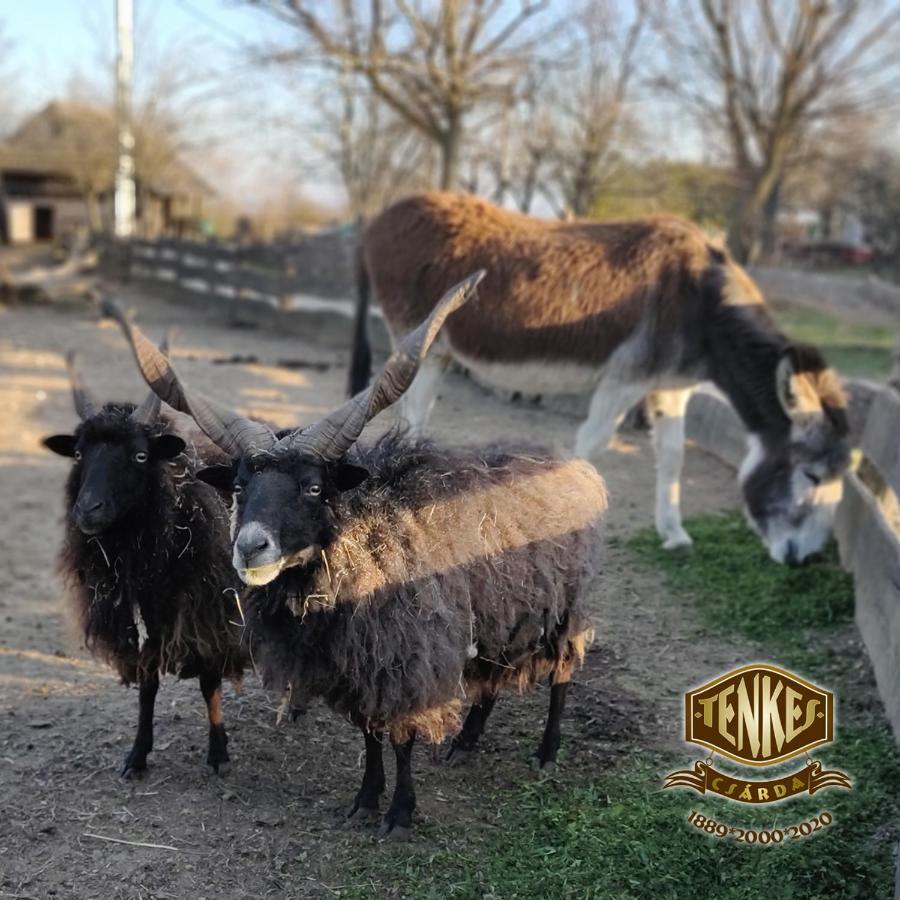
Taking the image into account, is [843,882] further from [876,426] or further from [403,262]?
[403,262]

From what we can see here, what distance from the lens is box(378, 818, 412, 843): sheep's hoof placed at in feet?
12.6

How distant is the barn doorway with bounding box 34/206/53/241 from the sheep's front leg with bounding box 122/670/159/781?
47.2 metres

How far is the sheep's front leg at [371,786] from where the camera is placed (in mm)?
3975

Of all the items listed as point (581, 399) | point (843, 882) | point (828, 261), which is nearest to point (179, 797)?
point (843, 882)

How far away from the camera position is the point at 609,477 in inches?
329

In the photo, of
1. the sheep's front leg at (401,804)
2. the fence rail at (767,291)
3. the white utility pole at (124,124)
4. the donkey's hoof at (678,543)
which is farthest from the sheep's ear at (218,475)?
the white utility pole at (124,124)

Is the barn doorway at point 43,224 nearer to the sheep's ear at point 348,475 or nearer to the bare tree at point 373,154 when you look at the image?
the bare tree at point 373,154

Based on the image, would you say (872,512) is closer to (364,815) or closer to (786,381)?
(786,381)

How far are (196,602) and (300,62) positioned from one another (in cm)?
1242

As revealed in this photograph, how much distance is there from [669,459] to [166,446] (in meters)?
3.99

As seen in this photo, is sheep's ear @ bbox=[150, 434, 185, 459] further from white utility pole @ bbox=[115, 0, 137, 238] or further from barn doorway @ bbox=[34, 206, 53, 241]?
barn doorway @ bbox=[34, 206, 53, 241]

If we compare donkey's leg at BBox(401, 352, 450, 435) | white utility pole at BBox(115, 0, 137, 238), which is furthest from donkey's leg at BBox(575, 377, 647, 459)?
white utility pole at BBox(115, 0, 137, 238)

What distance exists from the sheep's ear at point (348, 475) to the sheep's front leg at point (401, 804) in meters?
1.05

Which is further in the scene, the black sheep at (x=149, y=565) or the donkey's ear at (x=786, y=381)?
the donkey's ear at (x=786, y=381)
